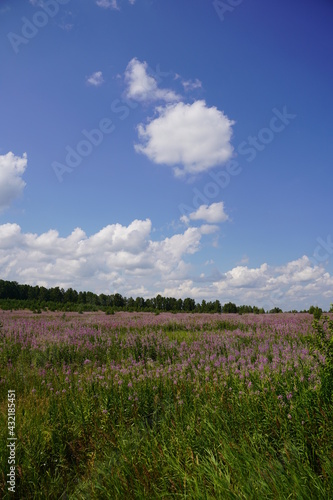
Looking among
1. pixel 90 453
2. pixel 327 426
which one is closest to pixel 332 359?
pixel 327 426

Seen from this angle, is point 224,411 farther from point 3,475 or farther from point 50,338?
point 50,338

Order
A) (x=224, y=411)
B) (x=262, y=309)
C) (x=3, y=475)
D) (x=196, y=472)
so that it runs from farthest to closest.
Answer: (x=262, y=309), (x=224, y=411), (x=3, y=475), (x=196, y=472)

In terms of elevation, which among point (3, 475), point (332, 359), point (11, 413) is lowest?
point (3, 475)

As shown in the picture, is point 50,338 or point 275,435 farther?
point 50,338

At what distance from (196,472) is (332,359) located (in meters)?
2.05

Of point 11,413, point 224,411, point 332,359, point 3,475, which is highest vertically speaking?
point 332,359

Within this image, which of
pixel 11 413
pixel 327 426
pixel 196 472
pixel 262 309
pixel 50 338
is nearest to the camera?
pixel 196 472

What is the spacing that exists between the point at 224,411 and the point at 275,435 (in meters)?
0.70

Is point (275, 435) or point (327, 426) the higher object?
point (327, 426)

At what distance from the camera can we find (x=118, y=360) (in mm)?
8164

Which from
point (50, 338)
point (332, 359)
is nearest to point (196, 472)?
point (332, 359)

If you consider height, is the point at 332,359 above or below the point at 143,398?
above

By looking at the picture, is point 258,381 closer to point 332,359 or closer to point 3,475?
point 332,359

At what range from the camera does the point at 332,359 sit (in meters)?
3.93
